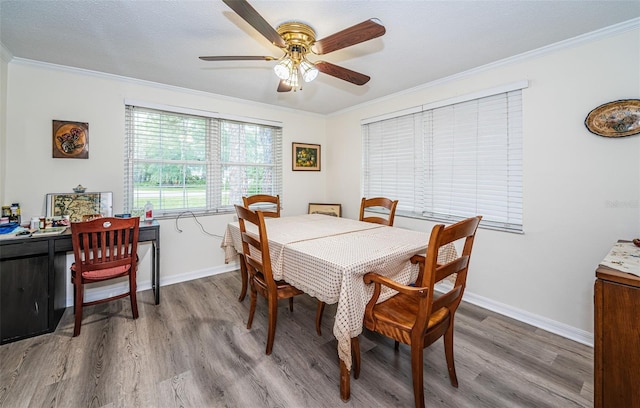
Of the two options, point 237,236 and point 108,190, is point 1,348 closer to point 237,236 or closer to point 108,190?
point 108,190

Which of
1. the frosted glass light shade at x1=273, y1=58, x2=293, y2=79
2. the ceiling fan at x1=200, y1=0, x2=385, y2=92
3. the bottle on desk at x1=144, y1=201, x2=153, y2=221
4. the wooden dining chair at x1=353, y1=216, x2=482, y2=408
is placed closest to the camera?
the wooden dining chair at x1=353, y1=216, x2=482, y2=408

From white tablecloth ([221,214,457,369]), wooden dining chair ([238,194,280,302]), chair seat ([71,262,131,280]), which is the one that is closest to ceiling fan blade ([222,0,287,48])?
white tablecloth ([221,214,457,369])

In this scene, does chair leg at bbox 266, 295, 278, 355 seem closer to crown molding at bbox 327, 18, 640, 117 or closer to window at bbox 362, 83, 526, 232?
window at bbox 362, 83, 526, 232

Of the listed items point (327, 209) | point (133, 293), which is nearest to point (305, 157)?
point (327, 209)

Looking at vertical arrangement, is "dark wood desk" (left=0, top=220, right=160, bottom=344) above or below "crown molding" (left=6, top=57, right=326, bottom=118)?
below

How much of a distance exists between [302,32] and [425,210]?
7.45ft

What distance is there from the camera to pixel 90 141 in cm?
270

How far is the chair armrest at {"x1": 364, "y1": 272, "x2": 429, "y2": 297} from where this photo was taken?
121cm

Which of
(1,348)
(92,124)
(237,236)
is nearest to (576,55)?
(237,236)

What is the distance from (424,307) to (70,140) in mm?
3392

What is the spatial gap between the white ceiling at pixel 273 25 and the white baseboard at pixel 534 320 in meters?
2.25

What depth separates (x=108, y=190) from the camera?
280 cm

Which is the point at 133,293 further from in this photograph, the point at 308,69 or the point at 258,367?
the point at 308,69

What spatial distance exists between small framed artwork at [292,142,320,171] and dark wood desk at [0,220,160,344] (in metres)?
2.75
